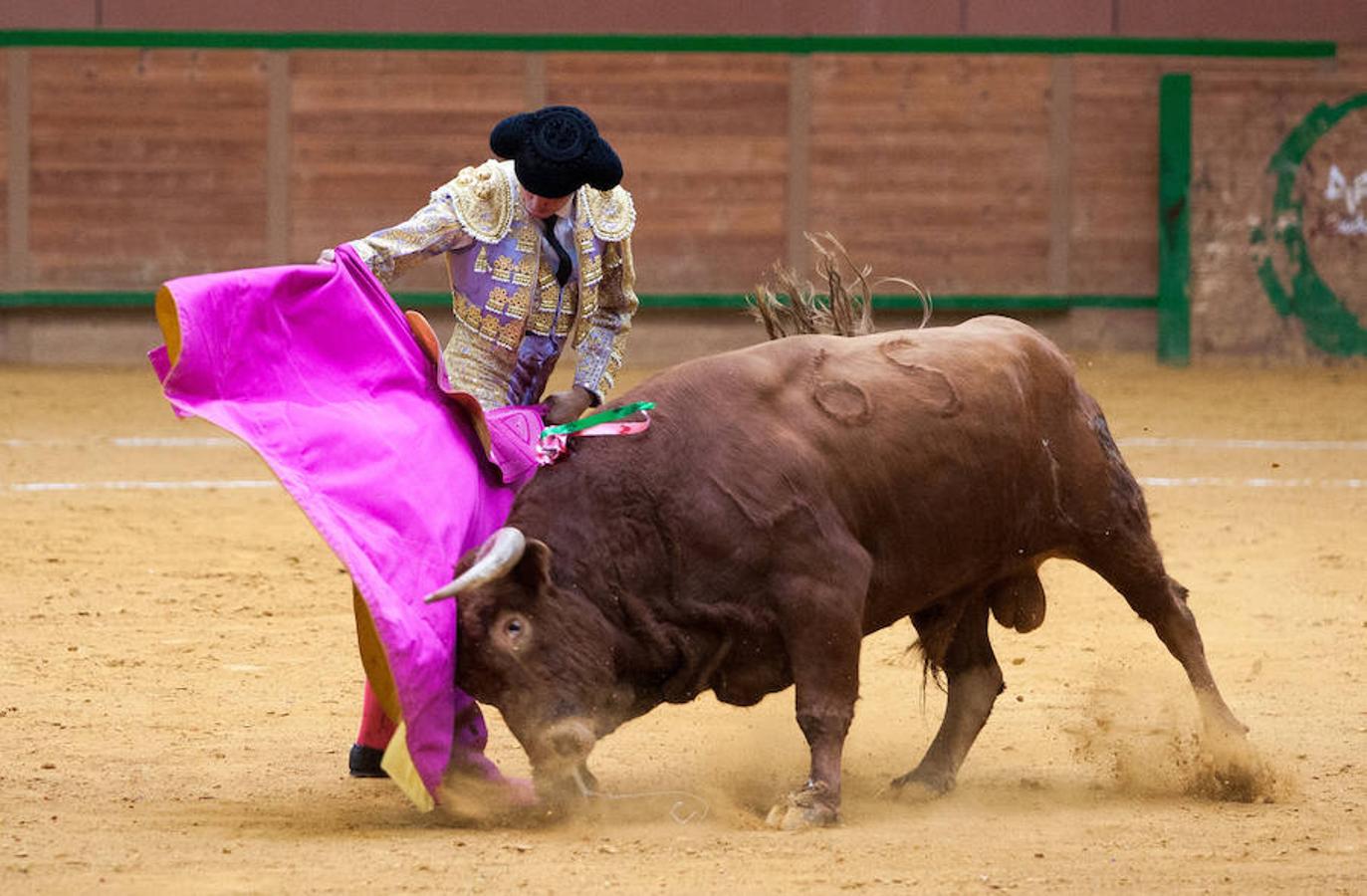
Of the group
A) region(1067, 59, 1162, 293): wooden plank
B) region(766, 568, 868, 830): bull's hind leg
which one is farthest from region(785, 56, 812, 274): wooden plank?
region(766, 568, 868, 830): bull's hind leg

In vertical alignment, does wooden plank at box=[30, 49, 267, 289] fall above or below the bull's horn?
above

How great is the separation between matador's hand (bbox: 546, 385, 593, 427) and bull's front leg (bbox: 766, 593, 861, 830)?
0.77 metres

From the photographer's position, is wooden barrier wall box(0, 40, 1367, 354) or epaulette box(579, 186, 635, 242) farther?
wooden barrier wall box(0, 40, 1367, 354)

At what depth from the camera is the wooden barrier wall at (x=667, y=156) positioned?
1343cm

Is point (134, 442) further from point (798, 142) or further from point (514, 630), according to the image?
point (514, 630)

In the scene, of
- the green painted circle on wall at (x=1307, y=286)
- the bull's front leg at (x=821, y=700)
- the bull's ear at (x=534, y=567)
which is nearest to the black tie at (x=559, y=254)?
the bull's ear at (x=534, y=567)

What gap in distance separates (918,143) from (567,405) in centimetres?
924

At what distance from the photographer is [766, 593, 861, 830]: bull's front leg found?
416 centimetres

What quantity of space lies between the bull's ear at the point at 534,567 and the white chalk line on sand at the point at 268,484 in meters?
5.22

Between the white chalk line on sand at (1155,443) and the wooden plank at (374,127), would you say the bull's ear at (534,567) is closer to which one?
the white chalk line on sand at (1155,443)

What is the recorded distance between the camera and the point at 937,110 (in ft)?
44.4

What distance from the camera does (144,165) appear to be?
44.2 feet

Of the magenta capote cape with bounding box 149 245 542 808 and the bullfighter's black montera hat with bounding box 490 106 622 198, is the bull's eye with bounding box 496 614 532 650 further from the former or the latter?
the bullfighter's black montera hat with bounding box 490 106 622 198

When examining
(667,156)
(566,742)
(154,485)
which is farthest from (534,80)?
(566,742)
